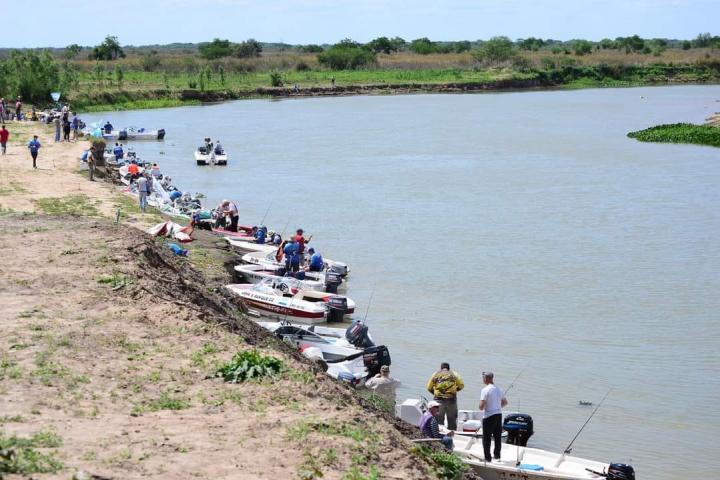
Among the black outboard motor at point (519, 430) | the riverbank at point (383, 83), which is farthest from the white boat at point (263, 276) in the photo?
the riverbank at point (383, 83)

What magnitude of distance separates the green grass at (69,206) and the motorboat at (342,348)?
→ 358 inches

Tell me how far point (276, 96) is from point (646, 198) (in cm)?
5684

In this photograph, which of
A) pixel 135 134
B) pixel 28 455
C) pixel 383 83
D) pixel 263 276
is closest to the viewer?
pixel 28 455

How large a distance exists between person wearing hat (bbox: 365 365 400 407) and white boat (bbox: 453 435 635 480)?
280 centimetres

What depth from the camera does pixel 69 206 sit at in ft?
95.7

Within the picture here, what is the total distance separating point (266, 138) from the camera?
61344mm

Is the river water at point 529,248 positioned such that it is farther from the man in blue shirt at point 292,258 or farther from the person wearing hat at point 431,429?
the person wearing hat at point 431,429

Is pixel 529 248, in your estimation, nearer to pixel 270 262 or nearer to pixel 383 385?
pixel 270 262

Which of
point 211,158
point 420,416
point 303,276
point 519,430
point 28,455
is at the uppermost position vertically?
point 28,455

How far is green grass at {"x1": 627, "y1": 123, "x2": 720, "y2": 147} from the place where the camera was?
2331 inches

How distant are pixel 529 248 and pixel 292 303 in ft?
36.9

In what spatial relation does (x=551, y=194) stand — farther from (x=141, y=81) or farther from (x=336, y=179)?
(x=141, y=81)

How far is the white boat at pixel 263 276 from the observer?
82.1ft

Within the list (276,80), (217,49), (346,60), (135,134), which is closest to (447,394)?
(135,134)
